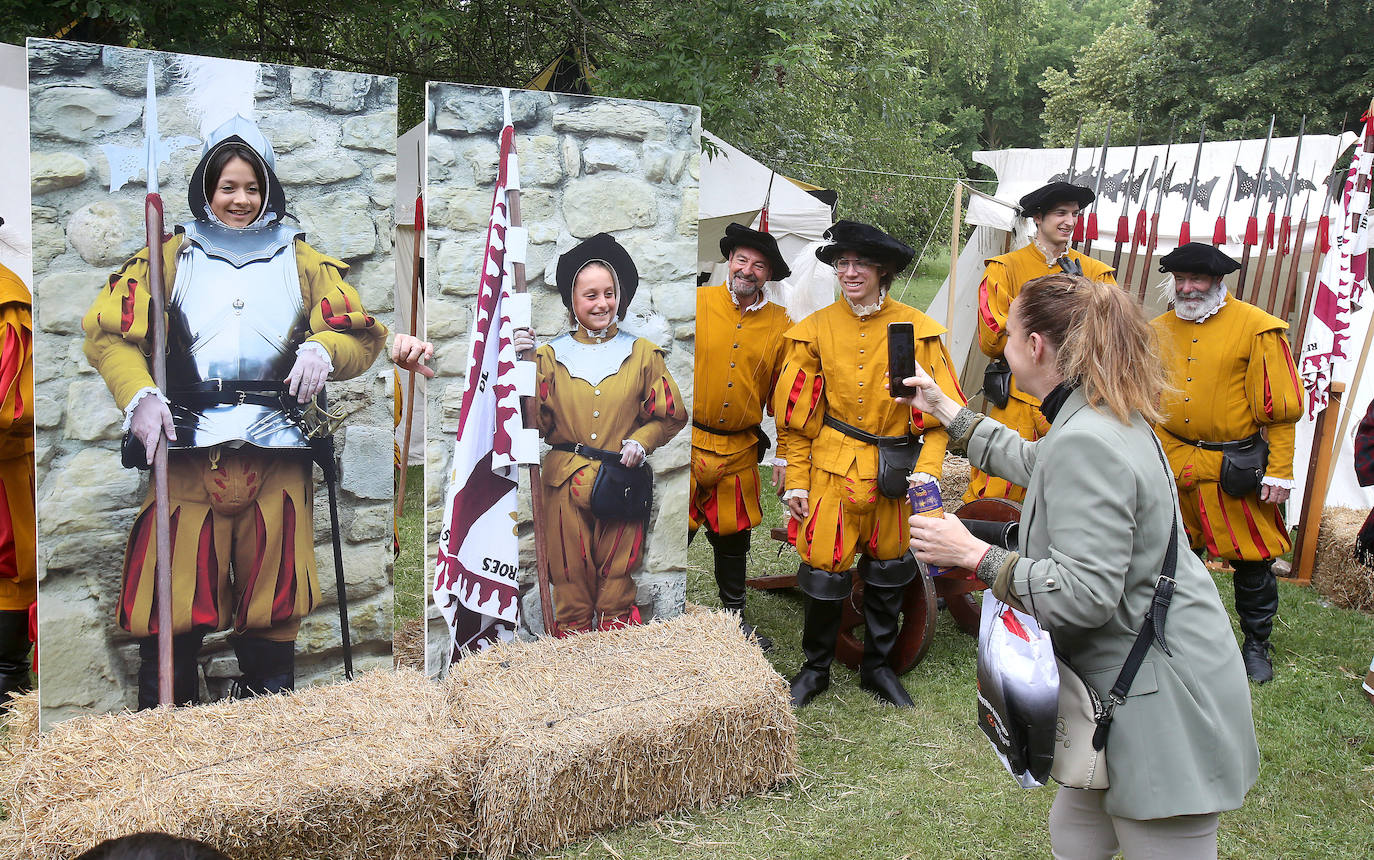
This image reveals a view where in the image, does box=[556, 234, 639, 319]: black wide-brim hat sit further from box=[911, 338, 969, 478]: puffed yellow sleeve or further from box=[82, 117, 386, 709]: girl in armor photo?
box=[911, 338, 969, 478]: puffed yellow sleeve

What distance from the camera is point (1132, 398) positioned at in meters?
1.89

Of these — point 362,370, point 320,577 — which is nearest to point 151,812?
point 320,577

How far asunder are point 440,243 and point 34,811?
71.6 inches

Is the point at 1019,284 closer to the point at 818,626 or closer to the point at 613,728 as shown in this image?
the point at 818,626

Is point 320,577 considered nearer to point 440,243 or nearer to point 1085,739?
point 440,243

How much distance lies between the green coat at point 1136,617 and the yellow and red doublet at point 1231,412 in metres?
2.53

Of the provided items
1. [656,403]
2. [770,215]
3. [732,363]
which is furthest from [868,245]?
[770,215]

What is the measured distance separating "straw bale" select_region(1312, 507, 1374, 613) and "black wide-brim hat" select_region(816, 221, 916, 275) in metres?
3.45

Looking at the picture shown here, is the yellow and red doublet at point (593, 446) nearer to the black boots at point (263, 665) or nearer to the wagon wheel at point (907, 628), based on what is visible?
the black boots at point (263, 665)

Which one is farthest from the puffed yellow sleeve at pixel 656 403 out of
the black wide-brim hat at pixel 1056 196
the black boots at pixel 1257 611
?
the black boots at pixel 1257 611

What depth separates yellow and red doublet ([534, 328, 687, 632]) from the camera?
11.2ft

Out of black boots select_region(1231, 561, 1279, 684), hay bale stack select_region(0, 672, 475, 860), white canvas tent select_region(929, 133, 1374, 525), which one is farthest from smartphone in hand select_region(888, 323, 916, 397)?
white canvas tent select_region(929, 133, 1374, 525)

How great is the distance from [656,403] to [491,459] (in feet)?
2.10

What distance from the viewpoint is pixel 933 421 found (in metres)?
3.79
